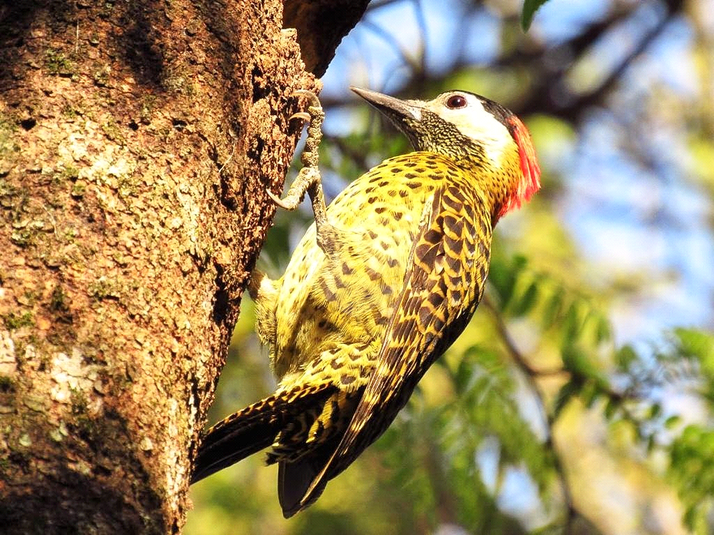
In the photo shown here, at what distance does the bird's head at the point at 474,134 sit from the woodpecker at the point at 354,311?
2.40 ft

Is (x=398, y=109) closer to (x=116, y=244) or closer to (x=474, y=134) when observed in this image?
(x=474, y=134)

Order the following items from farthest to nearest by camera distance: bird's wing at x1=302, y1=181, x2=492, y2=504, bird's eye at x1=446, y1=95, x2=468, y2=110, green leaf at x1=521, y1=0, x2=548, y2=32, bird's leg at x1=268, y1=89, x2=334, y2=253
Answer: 1. bird's eye at x1=446, y1=95, x2=468, y2=110
2. bird's leg at x1=268, y1=89, x2=334, y2=253
3. bird's wing at x1=302, y1=181, x2=492, y2=504
4. green leaf at x1=521, y1=0, x2=548, y2=32

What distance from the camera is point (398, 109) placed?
16.5 ft

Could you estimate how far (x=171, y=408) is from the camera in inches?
89.5

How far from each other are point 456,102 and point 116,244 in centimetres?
311

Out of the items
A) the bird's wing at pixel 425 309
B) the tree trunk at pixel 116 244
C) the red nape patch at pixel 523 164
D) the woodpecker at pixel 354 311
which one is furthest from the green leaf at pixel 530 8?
the red nape patch at pixel 523 164

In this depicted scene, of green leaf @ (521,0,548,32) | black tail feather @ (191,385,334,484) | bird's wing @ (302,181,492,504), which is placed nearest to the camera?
green leaf @ (521,0,548,32)

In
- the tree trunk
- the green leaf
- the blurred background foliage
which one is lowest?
the blurred background foliage

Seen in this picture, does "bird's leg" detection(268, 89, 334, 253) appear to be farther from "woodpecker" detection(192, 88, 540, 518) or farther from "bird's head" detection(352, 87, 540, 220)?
"bird's head" detection(352, 87, 540, 220)

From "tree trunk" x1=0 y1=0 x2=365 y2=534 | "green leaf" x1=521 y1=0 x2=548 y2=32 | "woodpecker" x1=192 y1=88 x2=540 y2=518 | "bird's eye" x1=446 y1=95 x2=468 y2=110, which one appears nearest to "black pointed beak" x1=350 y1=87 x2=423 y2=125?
"bird's eye" x1=446 y1=95 x2=468 y2=110

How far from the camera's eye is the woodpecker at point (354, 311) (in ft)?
12.2

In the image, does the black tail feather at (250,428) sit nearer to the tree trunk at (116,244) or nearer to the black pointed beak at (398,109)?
the tree trunk at (116,244)

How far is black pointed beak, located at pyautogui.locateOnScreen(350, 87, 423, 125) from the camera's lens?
498 cm

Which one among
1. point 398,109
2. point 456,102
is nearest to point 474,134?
point 456,102
